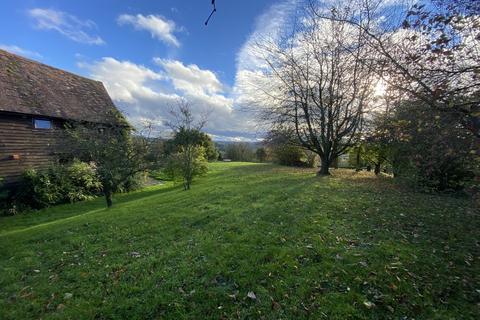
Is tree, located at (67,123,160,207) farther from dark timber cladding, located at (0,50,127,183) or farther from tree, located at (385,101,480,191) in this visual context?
tree, located at (385,101,480,191)

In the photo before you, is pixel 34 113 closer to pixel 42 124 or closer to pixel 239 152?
pixel 42 124

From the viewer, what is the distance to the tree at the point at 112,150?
968cm

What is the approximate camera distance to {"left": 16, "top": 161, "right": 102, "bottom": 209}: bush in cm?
1230

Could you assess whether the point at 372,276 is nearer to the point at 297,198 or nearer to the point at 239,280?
the point at 239,280

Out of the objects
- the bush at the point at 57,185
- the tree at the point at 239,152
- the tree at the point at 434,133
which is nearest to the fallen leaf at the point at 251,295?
the tree at the point at 434,133

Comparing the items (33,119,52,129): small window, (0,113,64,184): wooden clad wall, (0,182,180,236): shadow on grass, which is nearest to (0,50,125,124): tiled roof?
(33,119,52,129): small window

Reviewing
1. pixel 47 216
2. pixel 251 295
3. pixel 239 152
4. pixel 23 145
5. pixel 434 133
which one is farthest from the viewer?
pixel 239 152

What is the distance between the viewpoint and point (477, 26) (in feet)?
11.6

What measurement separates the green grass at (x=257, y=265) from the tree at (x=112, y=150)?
10.3 feet

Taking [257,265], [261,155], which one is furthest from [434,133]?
[261,155]

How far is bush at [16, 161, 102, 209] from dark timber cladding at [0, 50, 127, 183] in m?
1.00

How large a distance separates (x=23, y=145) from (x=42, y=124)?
1.63 m

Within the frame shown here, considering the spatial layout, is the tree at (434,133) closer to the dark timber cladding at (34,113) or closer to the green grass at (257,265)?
the green grass at (257,265)

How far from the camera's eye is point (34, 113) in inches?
526
